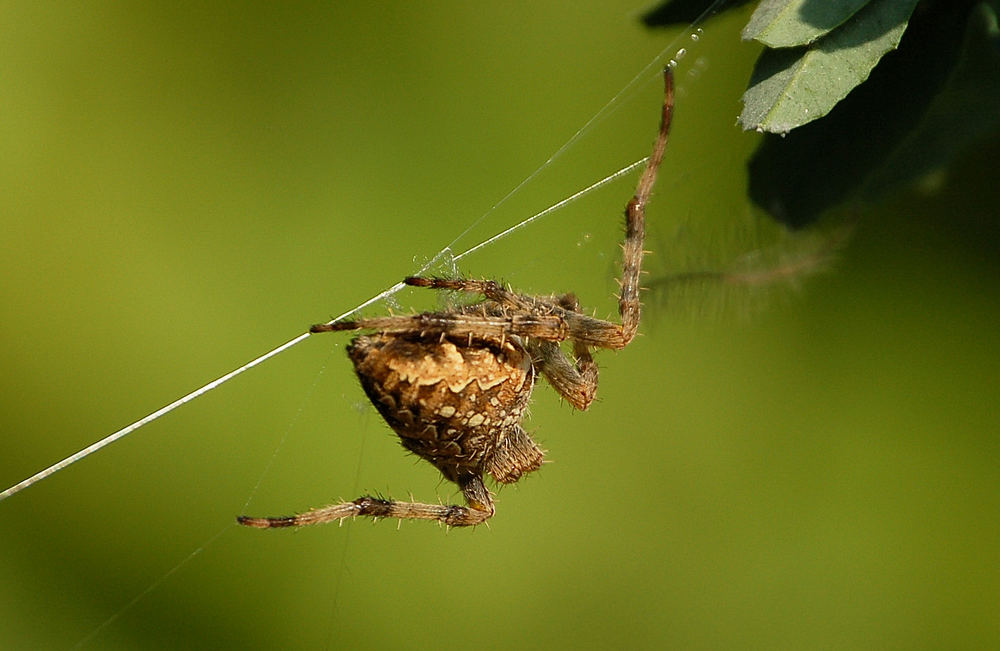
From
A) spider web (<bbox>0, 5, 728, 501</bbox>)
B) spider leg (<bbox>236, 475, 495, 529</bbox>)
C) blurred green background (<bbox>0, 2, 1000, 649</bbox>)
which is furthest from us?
blurred green background (<bbox>0, 2, 1000, 649</bbox>)

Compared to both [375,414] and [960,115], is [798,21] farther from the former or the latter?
[375,414]

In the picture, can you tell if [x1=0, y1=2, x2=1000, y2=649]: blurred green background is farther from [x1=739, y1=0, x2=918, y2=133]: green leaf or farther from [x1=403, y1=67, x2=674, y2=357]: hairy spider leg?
[x1=739, y1=0, x2=918, y2=133]: green leaf

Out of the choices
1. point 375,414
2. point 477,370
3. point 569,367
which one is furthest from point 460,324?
point 375,414

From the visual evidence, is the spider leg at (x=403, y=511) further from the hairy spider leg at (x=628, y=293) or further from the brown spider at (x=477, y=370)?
the hairy spider leg at (x=628, y=293)

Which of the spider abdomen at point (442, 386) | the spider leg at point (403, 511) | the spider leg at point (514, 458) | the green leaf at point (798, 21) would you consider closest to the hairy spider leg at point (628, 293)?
the spider abdomen at point (442, 386)

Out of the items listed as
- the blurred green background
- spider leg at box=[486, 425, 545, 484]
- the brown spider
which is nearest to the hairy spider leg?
the brown spider

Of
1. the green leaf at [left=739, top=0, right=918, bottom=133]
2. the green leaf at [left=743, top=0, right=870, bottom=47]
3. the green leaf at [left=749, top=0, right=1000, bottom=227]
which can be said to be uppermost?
the green leaf at [left=743, top=0, right=870, bottom=47]

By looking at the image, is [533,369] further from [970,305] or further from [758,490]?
[970,305]

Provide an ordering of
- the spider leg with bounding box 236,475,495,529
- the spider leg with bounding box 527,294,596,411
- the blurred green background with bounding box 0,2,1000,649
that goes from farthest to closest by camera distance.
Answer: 1. the blurred green background with bounding box 0,2,1000,649
2. the spider leg with bounding box 527,294,596,411
3. the spider leg with bounding box 236,475,495,529
